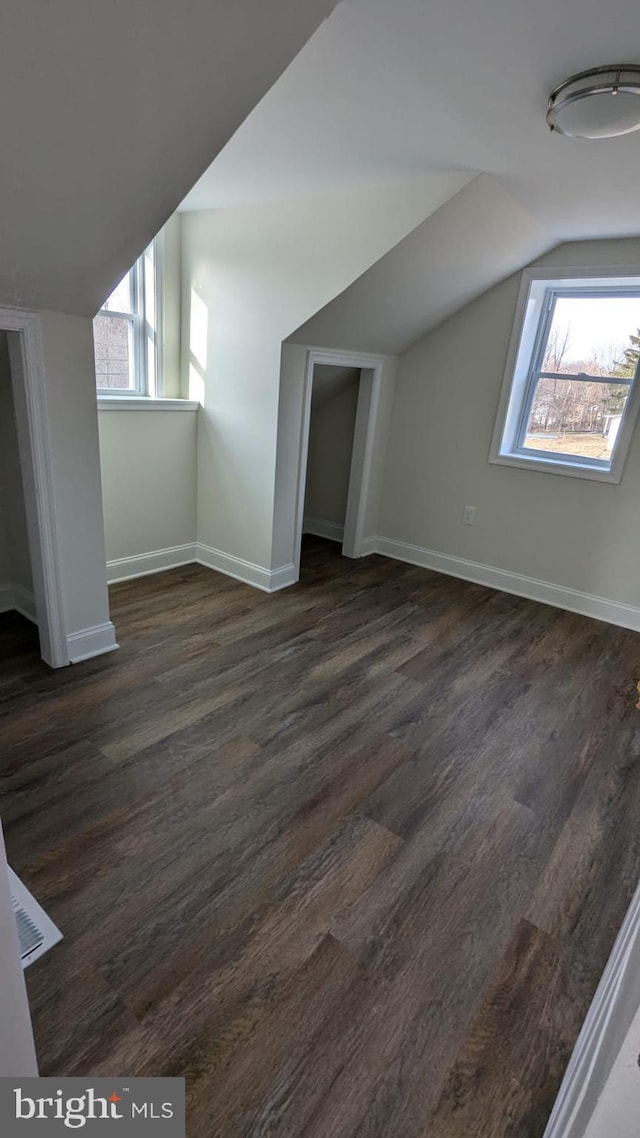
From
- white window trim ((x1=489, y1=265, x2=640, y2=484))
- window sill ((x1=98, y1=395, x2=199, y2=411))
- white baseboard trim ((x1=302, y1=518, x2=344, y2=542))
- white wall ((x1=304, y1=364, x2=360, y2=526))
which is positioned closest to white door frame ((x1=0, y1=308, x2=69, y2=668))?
window sill ((x1=98, y1=395, x2=199, y2=411))

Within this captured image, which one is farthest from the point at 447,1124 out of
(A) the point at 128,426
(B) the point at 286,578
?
(A) the point at 128,426

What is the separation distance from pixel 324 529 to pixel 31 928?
12.3 ft

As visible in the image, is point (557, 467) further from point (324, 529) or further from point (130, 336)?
point (130, 336)

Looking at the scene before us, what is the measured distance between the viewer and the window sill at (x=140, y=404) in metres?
3.22

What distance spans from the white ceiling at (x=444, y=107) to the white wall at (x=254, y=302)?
14 centimetres

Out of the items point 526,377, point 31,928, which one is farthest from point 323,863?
point 526,377

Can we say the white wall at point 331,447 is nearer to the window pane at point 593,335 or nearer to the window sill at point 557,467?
the window sill at point 557,467

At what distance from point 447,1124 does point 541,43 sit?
2.55 metres

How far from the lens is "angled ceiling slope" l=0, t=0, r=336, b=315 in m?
1.21

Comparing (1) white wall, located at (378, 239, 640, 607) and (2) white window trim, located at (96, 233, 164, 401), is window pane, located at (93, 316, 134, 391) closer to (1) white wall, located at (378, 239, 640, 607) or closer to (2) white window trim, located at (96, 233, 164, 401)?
(2) white window trim, located at (96, 233, 164, 401)

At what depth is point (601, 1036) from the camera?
109 cm

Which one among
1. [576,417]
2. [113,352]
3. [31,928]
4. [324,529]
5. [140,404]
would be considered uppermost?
[113,352]

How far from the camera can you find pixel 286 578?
12.3ft

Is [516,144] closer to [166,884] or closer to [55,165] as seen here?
[55,165]
